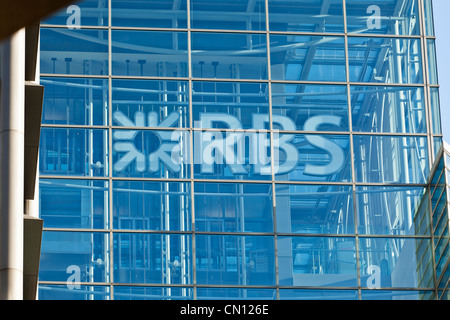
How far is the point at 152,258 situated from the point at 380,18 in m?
8.62

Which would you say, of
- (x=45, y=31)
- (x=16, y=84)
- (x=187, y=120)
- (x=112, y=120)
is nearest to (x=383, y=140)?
(x=187, y=120)

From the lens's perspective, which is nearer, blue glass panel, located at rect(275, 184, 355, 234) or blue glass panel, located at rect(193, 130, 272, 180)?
blue glass panel, located at rect(275, 184, 355, 234)

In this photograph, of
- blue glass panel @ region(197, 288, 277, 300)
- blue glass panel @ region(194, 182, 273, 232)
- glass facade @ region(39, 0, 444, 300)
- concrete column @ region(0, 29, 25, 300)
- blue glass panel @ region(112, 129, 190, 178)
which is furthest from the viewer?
blue glass panel @ region(112, 129, 190, 178)

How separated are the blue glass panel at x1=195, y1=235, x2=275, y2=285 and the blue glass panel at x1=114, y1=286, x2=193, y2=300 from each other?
51 cm

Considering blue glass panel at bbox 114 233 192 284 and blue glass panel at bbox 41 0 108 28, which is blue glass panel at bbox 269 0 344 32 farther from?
blue glass panel at bbox 114 233 192 284

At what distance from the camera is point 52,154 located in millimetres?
28031

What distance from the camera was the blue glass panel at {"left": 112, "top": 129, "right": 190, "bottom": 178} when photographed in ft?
93.8

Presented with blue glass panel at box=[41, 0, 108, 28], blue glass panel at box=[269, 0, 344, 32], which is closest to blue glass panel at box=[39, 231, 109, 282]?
blue glass panel at box=[41, 0, 108, 28]

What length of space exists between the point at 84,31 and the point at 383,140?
26.0 feet

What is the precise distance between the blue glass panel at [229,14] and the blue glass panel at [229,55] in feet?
0.76

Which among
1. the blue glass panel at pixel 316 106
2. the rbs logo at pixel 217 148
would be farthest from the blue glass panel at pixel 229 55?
the rbs logo at pixel 217 148

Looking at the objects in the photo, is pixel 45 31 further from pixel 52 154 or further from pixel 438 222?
pixel 438 222

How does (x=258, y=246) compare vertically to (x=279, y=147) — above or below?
below

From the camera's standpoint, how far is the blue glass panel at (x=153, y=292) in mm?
27220
